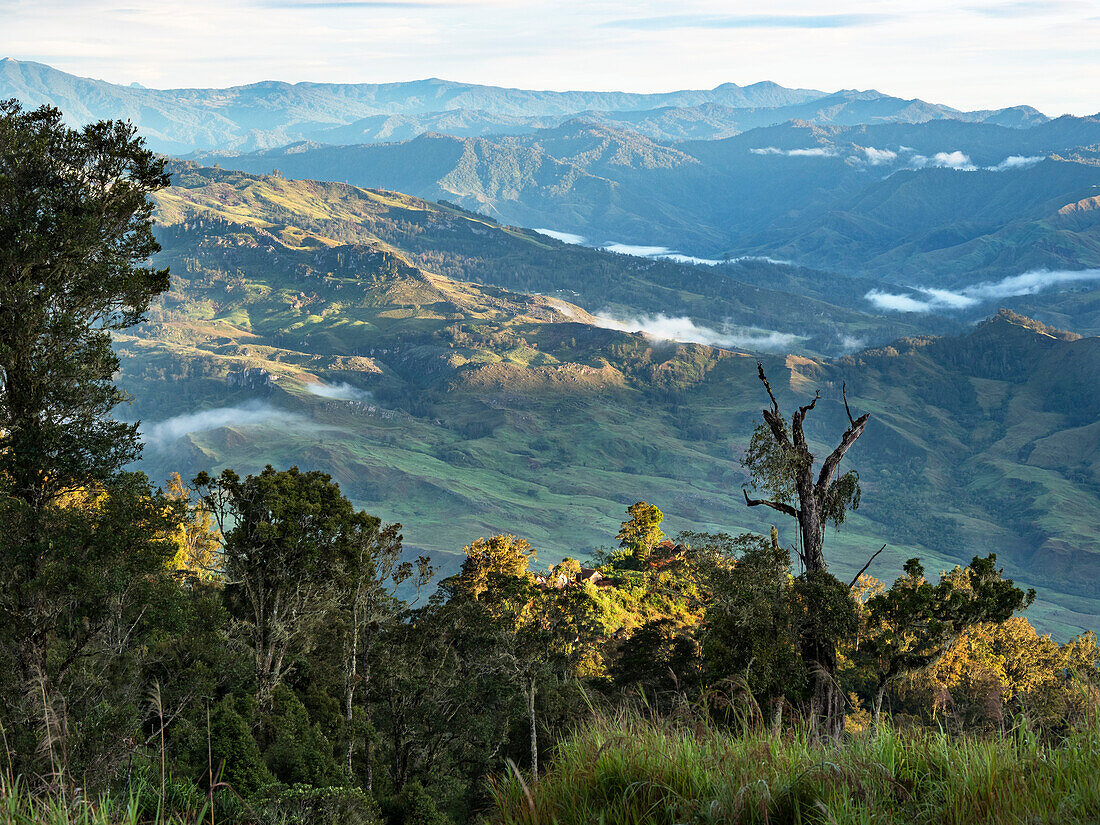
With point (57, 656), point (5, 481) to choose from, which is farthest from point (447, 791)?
point (5, 481)

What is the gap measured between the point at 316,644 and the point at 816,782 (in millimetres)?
33409

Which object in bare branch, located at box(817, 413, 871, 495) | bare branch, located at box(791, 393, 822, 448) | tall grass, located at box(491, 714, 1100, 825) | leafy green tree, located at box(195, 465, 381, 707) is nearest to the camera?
tall grass, located at box(491, 714, 1100, 825)

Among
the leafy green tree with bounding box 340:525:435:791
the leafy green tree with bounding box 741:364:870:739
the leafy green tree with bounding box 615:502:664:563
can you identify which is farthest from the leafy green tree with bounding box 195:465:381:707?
the leafy green tree with bounding box 615:502:664:563

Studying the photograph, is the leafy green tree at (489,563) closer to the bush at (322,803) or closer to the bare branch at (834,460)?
the bush at (322,803)

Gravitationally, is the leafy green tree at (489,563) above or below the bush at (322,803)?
below

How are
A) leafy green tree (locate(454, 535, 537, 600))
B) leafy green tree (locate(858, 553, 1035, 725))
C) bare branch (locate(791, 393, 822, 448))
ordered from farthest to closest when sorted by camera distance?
leafy green tree (locate(454, 535, 537, 600)), leafy green tree (locate(858, 553, 1035, 725)), bare branch (locate(791, 393, 822, 448))

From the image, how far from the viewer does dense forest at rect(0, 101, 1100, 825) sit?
18.3 feet

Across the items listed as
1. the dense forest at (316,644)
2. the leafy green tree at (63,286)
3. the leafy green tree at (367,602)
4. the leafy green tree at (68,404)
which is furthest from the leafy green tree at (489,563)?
the leafy green tree at (63,286)

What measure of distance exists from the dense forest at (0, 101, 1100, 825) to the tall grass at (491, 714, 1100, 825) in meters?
0.03

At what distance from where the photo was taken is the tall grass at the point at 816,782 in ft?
14.9

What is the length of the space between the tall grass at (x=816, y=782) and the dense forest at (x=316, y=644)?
3 centimetres

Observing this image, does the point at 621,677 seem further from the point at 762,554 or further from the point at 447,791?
the point at 762,554

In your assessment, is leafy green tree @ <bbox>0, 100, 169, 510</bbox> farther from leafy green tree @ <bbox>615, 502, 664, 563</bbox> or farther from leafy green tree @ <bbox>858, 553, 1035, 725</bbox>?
leafy green tree @ <bbox>615, 502, 664, 563</bbox>

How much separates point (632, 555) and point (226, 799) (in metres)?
63.9
